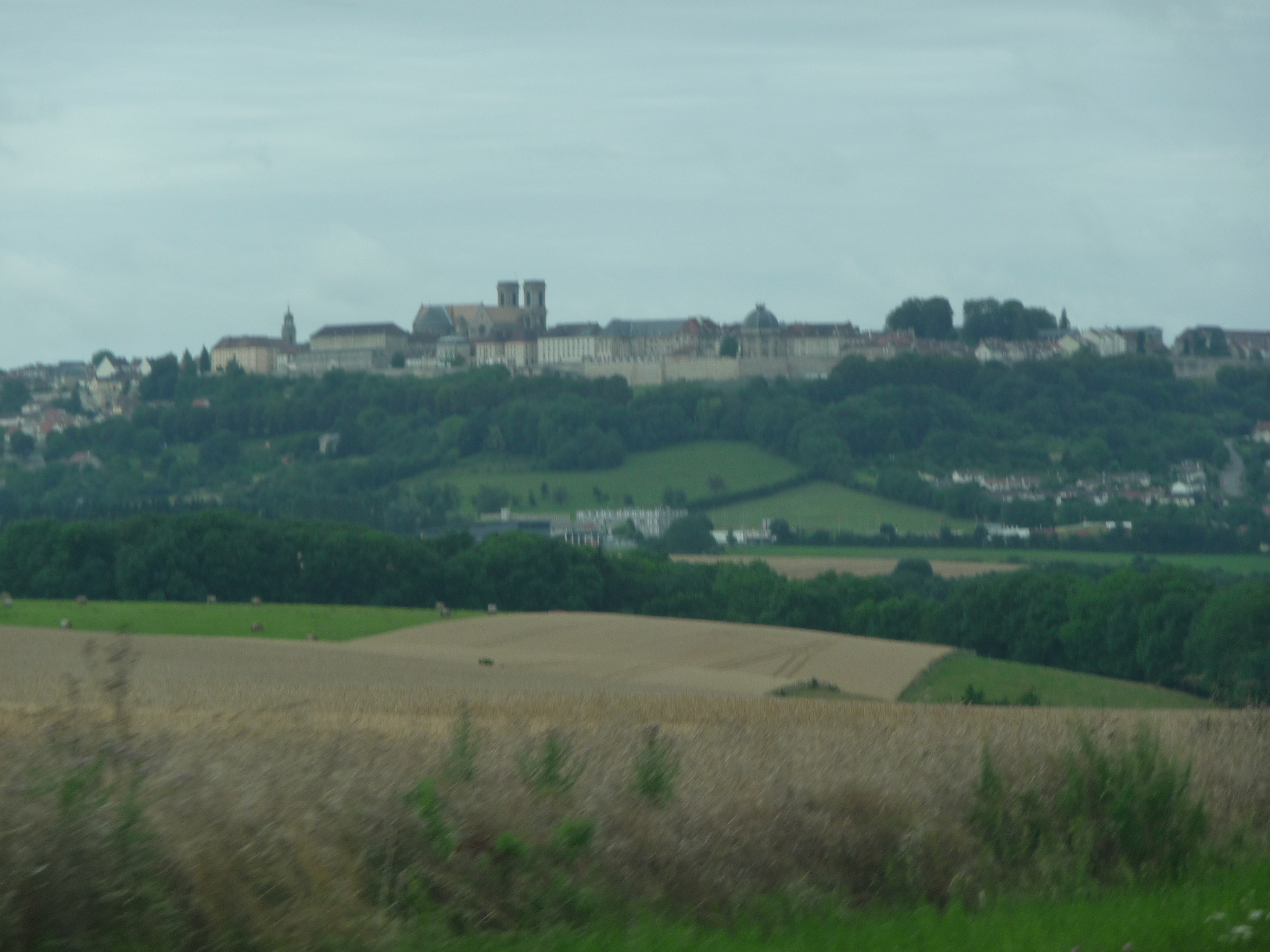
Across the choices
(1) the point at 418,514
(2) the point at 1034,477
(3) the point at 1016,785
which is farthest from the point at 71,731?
(2) the point at 1034,477

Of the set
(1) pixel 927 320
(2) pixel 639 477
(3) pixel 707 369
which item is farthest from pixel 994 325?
(2) pixel 639 477

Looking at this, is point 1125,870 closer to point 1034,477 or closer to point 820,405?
point 1034,477

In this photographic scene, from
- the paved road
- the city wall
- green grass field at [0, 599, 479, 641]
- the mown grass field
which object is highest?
the city wall

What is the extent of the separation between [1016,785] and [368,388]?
137 metres

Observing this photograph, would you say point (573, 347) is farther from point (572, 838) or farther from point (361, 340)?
point (572, 838)

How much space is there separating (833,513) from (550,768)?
283 feet

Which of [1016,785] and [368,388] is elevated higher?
[368,388]

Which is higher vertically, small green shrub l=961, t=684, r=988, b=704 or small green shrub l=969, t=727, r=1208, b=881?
small green shrub l=969, t=727, r=1208, b=881

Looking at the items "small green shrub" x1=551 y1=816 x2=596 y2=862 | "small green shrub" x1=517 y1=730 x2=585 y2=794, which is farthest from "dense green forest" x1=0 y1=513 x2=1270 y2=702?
"small green shrub" x1=551 y1=816 x2=596 y2=862

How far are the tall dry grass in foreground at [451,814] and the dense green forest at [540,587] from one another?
35.0 metres

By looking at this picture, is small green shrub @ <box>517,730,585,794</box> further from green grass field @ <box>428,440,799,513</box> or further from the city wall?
the city wall

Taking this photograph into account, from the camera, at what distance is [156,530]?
50188 mm

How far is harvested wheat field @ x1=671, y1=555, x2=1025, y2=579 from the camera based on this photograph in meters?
67.4

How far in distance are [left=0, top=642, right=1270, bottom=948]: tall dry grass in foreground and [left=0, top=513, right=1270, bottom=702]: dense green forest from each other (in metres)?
35.0
